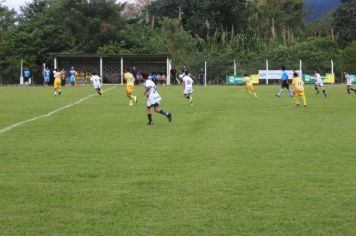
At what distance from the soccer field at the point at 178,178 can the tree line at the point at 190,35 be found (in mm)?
46262

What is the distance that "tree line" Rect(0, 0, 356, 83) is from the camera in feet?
215

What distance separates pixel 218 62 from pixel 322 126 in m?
45.1

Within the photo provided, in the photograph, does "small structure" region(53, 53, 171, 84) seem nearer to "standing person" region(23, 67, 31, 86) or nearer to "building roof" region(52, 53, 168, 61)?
"building roof" region(52, 53, 168, 61)

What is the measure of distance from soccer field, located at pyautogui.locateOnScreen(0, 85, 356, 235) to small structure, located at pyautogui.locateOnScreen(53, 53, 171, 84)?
134ft

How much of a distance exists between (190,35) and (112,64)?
12901 millimetres

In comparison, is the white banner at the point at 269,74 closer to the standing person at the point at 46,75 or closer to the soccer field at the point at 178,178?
the standing person at the point at 46,75

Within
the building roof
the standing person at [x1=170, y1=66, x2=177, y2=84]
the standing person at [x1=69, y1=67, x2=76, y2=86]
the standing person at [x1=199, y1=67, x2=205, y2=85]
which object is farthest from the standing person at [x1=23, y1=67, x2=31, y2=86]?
the standing person at [x1=199, y1=67, x2=205, y2=85]

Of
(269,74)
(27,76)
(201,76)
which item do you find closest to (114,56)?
(27,76)

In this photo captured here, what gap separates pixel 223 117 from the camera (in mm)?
22953

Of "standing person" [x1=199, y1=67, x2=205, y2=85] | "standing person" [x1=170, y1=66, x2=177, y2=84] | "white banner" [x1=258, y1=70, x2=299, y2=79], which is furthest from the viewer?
"white banner" [x1=258, y1=70, x2=299, y2=79]

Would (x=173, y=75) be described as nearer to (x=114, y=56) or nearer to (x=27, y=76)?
(x=114, y=56)

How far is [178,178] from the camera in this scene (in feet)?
34.1

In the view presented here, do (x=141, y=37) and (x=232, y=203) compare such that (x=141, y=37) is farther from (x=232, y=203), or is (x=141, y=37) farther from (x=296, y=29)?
(x=232, y=203)

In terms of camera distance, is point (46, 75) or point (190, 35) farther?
point (190, 35)
